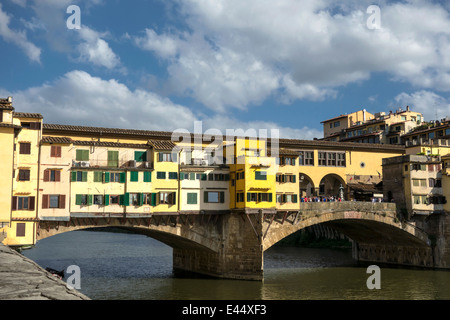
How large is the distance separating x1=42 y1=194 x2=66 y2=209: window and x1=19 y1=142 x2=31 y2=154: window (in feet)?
13.5

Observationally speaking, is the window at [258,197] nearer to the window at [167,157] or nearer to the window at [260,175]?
the window at [260,175]

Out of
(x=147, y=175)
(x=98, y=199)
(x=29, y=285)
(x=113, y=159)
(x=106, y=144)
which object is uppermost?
(x=106, y=144)

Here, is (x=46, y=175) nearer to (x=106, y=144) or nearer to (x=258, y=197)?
(x=106, y=144)

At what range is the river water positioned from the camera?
133ft

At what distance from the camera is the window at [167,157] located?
44656 mm

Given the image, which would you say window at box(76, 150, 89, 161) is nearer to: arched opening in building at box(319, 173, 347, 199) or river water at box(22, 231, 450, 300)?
river water at box(22, 231, 450, 300)

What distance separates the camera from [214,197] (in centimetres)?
4738

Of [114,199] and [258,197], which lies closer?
[114,199]

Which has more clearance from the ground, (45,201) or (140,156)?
(140,156)

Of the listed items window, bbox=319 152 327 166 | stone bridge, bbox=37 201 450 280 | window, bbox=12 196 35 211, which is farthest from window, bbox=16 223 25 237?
window, bbox=319 152 327 166

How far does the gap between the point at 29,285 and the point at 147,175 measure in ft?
101

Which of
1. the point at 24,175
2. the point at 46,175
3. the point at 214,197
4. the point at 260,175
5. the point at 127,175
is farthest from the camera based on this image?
the point at 214,197

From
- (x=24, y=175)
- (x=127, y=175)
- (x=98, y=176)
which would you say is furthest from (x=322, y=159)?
(x=24, y=175)
